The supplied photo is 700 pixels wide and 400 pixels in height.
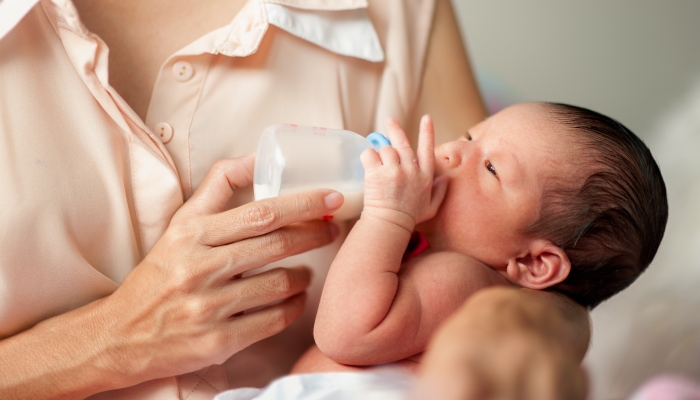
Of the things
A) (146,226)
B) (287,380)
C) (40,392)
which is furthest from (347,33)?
(40,392)

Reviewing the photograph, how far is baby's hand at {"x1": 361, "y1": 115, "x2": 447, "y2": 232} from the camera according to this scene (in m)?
0.86

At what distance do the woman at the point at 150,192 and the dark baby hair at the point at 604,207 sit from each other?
404mm

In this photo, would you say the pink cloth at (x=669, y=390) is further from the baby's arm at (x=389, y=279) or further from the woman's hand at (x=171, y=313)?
the woman's hand at (x=171, y=313)

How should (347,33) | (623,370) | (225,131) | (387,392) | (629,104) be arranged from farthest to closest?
1. (629,104)
2. (347,33)
3. (225,131)
4. (623,370)
5. (387,392)

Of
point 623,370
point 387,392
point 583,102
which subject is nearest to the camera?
point 387,392

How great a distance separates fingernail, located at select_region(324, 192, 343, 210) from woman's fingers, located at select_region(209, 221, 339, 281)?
8 cm

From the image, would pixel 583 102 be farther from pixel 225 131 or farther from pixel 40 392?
pixel 40 392

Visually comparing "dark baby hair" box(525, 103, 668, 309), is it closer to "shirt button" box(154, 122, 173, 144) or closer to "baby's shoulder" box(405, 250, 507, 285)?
"baby's shoulder" box(405, 250, 507, 285)

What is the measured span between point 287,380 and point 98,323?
0.32 m

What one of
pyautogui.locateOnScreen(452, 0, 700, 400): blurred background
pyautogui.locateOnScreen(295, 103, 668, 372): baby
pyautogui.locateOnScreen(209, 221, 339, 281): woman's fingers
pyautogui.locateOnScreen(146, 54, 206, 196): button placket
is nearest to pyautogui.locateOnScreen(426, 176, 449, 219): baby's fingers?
pyautogui.locateOnScreen(295, 103, 668, 372): baby

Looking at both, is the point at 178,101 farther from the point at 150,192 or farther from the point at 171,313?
the point at 171,313

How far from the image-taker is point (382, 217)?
87cm

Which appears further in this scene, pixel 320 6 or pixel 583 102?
pixel 583 102

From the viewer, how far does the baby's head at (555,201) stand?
0.92m
